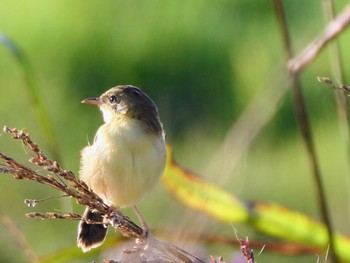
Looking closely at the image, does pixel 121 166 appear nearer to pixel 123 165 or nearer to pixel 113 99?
pixel 123 165

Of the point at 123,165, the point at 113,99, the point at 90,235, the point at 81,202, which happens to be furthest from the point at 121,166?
the point at 81,202

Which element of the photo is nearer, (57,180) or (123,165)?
(57,180)

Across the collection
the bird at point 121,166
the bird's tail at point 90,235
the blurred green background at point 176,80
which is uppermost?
the blurred green background at point 176,80

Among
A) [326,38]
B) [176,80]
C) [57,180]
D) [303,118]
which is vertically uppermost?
[176,80]

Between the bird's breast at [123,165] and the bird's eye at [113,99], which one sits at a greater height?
the bird's eye at [113,99]

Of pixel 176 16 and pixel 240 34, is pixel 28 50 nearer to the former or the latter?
pixel 176 16

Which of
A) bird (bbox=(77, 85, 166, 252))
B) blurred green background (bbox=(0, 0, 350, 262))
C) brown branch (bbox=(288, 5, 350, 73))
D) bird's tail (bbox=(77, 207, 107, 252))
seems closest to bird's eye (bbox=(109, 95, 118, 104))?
bird (bbox=(77, 85, 166, 252))

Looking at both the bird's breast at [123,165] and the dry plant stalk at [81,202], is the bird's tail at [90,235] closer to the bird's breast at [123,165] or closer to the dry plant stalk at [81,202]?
the bird's breast at [123,165]

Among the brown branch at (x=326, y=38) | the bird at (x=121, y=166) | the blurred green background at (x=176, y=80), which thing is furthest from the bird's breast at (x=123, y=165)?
the blurred green background at (x=176, y=80)
